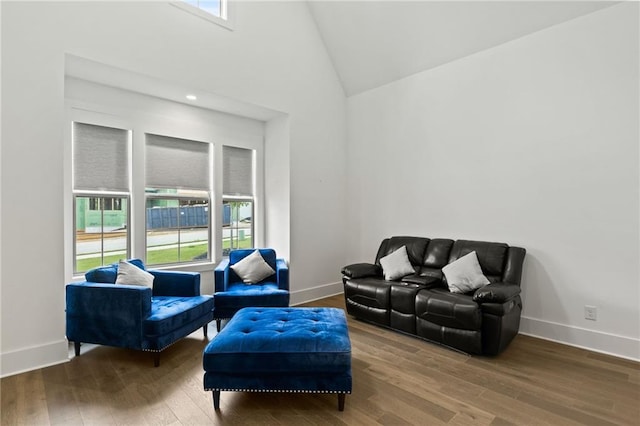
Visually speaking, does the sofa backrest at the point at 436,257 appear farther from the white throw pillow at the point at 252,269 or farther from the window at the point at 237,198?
the window at the point at 237,198

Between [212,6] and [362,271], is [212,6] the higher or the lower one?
the higher one

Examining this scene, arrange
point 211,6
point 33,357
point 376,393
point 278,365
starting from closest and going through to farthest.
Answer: point 278,365, point 376,393, point 33,357, point 211,6

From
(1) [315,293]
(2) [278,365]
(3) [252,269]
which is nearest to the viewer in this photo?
(2) [278,365]

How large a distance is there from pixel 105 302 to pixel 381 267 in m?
3.08

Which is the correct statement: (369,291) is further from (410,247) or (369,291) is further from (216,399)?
(216,399)

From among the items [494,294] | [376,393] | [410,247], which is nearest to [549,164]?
[494,294]

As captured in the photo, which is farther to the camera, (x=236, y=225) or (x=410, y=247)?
(x=236, y=225)

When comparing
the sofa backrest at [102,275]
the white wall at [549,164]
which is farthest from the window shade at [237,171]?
the white wall at [549,164]

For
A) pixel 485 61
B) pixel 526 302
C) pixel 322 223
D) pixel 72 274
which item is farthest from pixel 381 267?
pixel 72 274

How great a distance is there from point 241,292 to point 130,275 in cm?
112

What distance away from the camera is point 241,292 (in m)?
3.64

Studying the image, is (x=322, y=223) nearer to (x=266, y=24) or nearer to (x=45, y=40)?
(x=266, y=24)

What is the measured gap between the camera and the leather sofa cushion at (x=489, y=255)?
3.50 metres

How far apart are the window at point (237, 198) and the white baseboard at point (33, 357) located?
2.13 m
